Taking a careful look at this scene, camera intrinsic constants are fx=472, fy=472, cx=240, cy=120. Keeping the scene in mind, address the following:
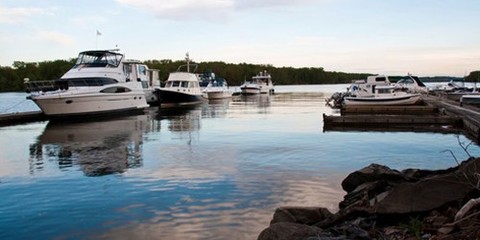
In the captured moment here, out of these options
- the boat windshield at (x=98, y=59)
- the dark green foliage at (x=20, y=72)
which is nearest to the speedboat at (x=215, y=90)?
the boat windshield at (x=98, y=59)

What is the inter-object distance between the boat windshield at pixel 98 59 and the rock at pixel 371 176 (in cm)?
2977

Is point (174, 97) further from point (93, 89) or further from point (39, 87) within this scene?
point (39, 87)

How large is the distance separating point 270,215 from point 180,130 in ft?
58.1

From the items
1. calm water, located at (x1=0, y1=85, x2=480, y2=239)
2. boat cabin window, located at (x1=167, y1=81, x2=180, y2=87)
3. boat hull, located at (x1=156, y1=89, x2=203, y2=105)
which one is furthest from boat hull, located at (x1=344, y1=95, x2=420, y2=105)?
boat cabin window, located at (x1=167, y1=81, x2=180, y2=87)

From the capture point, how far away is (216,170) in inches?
540

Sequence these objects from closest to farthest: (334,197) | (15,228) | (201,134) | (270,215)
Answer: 1. (15,228)
2. (270,215)
3. (334,197)
4. (201,134)

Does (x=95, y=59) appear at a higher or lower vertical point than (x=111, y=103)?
higher

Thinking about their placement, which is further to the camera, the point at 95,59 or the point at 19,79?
the point at 19,79

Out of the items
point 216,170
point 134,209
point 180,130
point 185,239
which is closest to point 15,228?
point 134,209

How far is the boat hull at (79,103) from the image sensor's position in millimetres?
31859

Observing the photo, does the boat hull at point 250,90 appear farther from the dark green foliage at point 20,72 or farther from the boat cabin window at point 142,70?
the dark green foliage at point 20,72

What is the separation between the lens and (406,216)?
22.8 ft

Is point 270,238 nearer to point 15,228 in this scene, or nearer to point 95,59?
point 15,228

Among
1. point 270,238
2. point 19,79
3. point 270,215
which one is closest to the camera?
point 270,238
